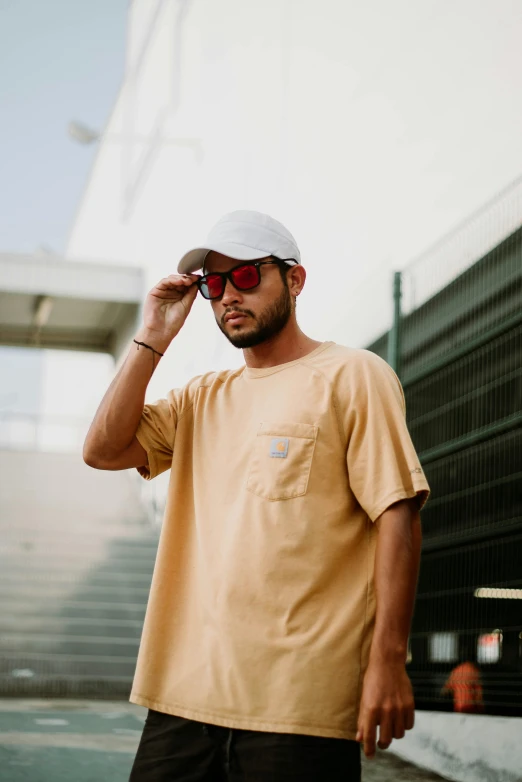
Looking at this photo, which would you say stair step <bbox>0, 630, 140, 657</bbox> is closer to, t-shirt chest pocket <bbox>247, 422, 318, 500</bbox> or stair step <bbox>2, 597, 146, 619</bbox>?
stair step <bbox>2, 597, 146, 619</bbox>

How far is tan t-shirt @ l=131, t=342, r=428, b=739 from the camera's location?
5.82 feet

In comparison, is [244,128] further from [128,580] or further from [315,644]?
[315,644]

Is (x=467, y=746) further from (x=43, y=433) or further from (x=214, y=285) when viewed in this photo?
(x=43, y=433)

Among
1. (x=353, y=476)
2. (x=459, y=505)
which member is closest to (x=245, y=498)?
(x=353, y=476)

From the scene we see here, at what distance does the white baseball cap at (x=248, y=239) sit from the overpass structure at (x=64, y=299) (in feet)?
65.0

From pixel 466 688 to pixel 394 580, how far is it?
11.7 feet

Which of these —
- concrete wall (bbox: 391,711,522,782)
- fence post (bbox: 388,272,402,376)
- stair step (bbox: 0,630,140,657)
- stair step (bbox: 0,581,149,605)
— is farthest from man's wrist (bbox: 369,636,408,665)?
stair step (bbox: 0,581,149,605)

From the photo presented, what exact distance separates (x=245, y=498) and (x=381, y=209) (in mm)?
6215

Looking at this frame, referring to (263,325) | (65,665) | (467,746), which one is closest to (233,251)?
(263,325)

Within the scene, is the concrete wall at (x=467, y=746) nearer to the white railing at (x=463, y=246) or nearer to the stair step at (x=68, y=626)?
the white railing at (x=463, y=246)

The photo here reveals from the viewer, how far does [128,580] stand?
1375 centimetres

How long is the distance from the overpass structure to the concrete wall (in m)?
16.8

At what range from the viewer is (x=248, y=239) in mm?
2105

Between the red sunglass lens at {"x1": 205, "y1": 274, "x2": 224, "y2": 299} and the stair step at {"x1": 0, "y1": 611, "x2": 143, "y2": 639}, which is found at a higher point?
the stair step at {"x1": 0, "y1": 611, "x2": 143, "y2": 639}
